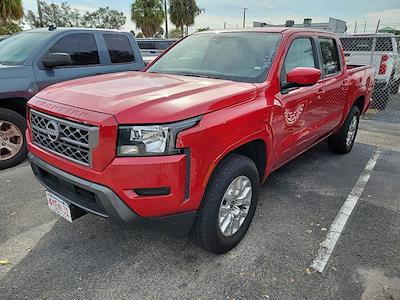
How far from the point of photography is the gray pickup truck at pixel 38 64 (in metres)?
4.29

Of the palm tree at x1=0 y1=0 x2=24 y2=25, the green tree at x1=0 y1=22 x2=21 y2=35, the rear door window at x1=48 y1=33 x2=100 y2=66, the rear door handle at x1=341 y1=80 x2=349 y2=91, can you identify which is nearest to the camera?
the rear door handle at x1=341 y1=80 x2=349 y2=91

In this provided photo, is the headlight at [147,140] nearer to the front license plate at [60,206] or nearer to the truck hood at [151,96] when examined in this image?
the truck hood at [151,96]

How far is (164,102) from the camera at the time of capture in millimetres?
2117

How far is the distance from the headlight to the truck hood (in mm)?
45

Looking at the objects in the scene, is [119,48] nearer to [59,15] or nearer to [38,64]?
[38,64]

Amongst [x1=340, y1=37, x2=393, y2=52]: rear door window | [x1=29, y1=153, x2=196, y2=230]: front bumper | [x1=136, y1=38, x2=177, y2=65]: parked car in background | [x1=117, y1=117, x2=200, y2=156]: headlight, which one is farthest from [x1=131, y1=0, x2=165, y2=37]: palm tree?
[x1=117, y1=117, x2=200, y2=156]: headlight

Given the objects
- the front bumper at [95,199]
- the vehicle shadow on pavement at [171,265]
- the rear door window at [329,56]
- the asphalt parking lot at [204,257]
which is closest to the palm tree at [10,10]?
the asphalt parking lot at [204,257]

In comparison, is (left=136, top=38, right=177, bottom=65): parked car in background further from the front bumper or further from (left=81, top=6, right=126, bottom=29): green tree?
(left=81, top=6, right=126, bottom=29): green tree

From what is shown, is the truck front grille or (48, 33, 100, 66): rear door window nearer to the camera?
the truck front grille

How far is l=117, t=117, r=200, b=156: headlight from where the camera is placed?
197 cm

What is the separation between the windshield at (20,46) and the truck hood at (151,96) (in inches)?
91.2

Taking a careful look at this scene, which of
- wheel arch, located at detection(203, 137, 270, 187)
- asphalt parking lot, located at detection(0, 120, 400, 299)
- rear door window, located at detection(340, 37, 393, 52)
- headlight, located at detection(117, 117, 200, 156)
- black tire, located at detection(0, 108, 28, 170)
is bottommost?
asphalt parking lot, located at detection(0, 120, 400, 299)

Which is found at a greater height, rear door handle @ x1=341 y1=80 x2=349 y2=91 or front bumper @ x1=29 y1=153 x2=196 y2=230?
rear door handle @ x1=341 y1=80 x2=349 y2=91

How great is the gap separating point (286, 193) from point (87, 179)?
250 cm
